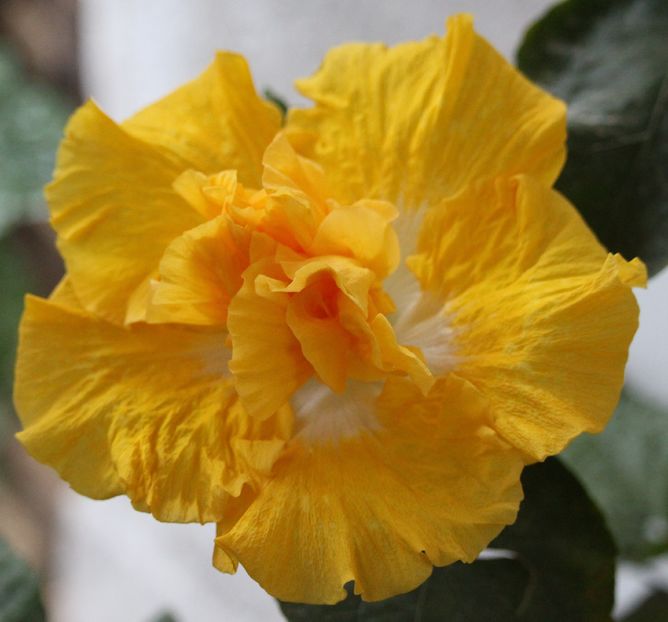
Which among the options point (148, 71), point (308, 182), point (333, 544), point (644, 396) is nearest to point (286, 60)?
point (148, 71)

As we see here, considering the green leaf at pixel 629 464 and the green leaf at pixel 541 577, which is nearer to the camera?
the green leaf at pixel 541 577

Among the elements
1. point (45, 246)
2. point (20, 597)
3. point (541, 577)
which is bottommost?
point (45, 246)

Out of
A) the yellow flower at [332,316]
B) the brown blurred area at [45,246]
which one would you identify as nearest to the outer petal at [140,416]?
the yellow flower at [332,316]

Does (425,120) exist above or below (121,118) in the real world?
above

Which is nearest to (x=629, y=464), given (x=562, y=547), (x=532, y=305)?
(x=562, y=547)

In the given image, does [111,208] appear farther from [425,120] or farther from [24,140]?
[24,140]

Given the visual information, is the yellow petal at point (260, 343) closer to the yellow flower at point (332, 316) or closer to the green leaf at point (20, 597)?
the yellow flower at point (332, 316)
